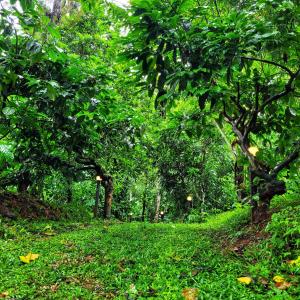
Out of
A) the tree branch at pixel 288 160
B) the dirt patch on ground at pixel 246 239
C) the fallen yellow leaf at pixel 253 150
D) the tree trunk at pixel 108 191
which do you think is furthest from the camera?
→ the tree trunk at pixel 108 191

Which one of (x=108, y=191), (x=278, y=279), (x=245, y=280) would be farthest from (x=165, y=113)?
(x=108, y=191)

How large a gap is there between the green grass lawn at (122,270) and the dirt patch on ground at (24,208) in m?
1.90

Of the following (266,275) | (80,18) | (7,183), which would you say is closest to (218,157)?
(80,18)

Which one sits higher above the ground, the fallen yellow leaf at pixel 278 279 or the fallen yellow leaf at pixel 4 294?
the fallen yellow leaf at pixel 278 279

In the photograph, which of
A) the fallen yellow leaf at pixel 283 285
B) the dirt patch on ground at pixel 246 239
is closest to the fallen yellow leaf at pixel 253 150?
the dirt patch on ground at pixel 246 239

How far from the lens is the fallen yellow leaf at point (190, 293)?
302 centimetres

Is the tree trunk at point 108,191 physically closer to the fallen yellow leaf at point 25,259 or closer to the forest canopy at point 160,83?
the forest canopy at point 160,83

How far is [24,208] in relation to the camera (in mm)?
8078

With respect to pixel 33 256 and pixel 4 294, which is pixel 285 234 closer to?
pixel 4 294

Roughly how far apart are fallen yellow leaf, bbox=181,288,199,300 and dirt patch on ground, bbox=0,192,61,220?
556cm

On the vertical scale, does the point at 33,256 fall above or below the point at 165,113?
below

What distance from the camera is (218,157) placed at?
49.1ft

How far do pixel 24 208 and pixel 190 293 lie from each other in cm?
616

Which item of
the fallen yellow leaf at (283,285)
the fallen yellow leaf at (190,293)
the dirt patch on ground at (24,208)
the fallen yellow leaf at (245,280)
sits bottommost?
the fallen yellow leaf at (190,293)
